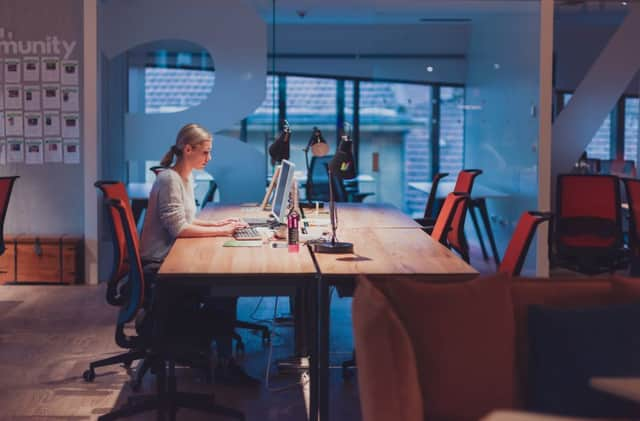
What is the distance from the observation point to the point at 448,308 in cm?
337

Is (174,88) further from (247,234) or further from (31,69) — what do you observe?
(247,234)

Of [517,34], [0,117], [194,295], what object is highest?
[517,34]

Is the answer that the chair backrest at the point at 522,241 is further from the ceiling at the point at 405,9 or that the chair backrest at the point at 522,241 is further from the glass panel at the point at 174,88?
the glass panel at the point at 174,88

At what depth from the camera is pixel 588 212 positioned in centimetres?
860

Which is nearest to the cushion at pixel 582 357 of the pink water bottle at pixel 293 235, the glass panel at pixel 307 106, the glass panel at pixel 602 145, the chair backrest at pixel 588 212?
the pink water bottle at pixel 293 235

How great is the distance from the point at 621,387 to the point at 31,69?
22.9 ft

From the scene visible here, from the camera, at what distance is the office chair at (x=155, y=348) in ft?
14.8

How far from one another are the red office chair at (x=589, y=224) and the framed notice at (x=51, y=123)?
447cm

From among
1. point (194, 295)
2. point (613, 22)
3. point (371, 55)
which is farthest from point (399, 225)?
point (613, 22)

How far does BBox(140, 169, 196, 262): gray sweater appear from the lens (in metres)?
5.43

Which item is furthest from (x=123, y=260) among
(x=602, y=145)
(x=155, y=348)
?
(x=602, y=145)

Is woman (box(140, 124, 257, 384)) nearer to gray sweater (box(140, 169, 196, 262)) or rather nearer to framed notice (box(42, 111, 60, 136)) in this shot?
gray sweater (box(140, 169, 196, 262))

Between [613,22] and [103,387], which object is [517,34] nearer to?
[613,22]

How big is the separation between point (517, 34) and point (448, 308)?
7.10m
